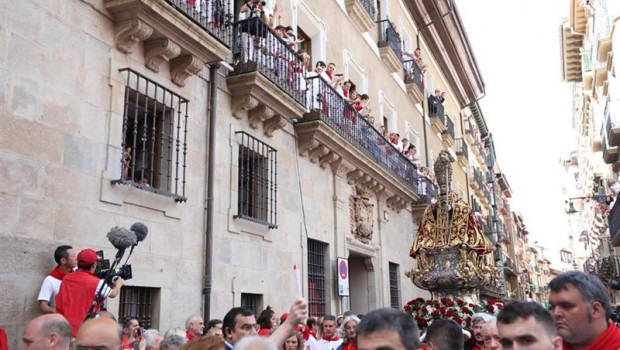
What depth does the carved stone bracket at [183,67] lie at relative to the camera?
298 inches

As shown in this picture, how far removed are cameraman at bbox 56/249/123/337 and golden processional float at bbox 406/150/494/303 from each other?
3.85 meters

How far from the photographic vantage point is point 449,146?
25750 mm

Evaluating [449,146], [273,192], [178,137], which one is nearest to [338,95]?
[273,192]

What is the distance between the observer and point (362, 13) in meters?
15.0

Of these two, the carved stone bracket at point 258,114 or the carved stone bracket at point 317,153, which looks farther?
the carved stone bracket at point 317,153

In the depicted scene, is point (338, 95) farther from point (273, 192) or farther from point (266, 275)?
point (266, 275)

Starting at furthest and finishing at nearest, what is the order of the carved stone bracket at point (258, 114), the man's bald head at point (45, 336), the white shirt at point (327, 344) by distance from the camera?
the carved stone bracket at point (258, 114), the white shirt at point (327, 344), the man's bald head at point (45, 336)

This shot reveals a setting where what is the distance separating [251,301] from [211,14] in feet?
13.9

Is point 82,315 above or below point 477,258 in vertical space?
below

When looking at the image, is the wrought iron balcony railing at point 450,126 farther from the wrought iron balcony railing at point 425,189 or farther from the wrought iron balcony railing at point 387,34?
the wrought iron balcony railing at point 387,34

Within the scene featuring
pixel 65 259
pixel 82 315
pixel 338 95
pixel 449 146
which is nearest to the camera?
pixel 82 315

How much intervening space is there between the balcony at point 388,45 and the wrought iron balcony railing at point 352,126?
294 cm

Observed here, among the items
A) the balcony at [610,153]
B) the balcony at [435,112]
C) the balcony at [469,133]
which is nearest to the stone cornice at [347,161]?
the balcony at [435,112]

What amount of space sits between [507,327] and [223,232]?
234 inches
